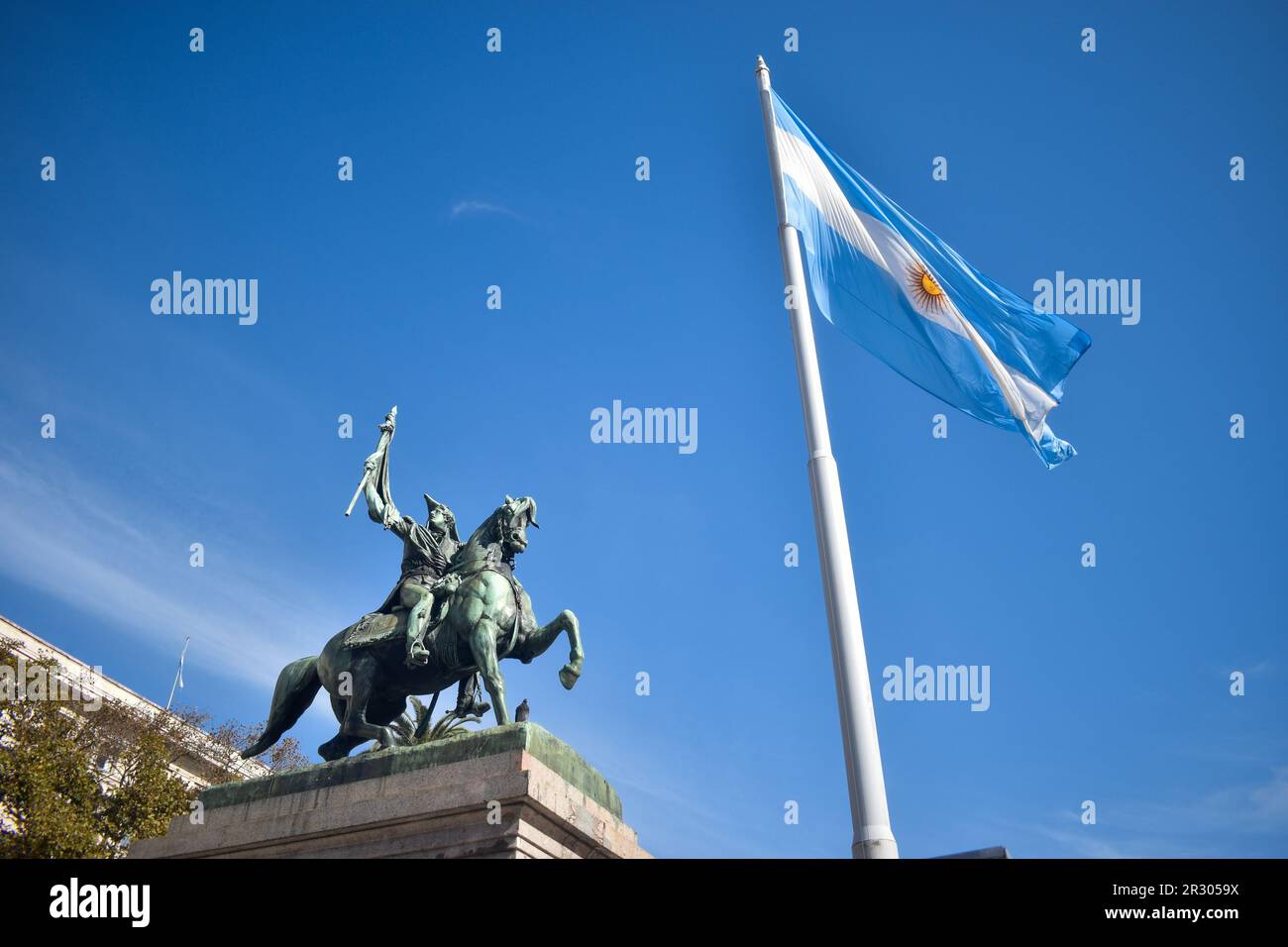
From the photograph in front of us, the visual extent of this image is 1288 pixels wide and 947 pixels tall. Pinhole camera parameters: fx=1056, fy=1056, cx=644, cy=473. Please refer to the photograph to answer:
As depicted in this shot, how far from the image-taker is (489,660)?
12227mm

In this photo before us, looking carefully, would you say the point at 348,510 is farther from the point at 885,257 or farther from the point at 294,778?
the point at 885,257

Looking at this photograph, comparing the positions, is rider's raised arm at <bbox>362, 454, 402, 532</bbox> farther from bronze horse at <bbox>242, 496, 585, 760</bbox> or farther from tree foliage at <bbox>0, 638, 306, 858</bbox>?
tree foliage at <bbox>0, 638, 306, 858</bbox>

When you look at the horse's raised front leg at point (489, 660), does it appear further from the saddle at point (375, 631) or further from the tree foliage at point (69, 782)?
the tree foliage at point (69, 782)

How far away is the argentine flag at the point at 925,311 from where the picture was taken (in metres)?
13.0

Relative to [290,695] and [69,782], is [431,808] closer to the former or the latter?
[290,695]

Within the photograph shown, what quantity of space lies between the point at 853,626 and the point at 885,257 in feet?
17.9

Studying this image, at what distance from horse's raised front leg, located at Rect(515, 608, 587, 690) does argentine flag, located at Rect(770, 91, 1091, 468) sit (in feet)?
16.2

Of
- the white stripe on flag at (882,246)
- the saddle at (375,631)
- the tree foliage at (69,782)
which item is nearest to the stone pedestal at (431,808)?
Result: the saddle at (375,631)

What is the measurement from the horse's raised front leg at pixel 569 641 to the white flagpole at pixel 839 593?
368cm

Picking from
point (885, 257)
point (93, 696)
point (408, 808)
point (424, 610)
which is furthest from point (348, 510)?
point (93, 696)

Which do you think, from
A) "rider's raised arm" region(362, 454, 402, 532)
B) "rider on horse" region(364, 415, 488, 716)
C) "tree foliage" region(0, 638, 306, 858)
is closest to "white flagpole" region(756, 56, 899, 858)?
"rider on horse" region(364, 415, 488, 716)

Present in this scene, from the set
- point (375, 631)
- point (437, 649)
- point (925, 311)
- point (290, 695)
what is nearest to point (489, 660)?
point (437, 649)

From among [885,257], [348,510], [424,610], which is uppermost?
[885,257]
